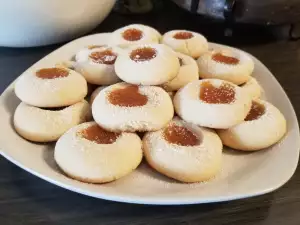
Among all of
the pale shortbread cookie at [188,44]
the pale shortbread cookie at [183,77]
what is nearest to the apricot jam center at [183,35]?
the pale shortbread cookie at [188,44]

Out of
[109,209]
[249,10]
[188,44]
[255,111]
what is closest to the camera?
[109,209]

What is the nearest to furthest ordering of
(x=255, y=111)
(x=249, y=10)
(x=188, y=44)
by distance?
(x=255, y=111) → (x=188, y=44) → (x=249, y=10)

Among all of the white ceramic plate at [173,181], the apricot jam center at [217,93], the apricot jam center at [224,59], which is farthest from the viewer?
the apricot jam center at [224,59]

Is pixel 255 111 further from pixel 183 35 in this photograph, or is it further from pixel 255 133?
pixel 183 35

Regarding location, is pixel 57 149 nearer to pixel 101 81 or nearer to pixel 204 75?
pixel 101 81

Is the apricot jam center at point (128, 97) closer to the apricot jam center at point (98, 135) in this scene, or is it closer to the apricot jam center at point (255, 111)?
the apricot jam center at point (98, 135)

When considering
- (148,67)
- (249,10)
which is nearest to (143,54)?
(148,67)
